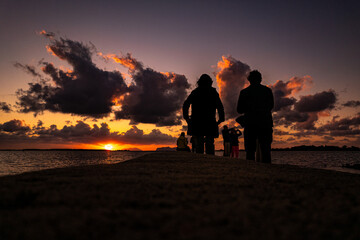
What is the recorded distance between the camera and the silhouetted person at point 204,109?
24.6ft

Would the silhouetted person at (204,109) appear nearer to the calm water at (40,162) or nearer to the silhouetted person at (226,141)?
the silhouetted person at (226,141)

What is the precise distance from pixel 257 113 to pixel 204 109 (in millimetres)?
2090

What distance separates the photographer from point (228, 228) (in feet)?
3.34

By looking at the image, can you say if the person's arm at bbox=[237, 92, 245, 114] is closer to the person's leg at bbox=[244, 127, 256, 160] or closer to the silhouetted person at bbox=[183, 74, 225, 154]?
the person's leg at bbox=[244, 127, 256, 160]

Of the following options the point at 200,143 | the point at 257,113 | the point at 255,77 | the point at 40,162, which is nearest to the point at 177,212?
the point at 257,113

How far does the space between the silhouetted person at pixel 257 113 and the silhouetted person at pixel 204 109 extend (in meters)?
1.51

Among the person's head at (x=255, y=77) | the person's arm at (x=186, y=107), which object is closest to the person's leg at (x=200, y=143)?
the person's arm at (x=186, y=107)

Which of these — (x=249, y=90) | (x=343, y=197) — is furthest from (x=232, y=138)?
(x=343, y=197)

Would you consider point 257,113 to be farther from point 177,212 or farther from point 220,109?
point 177,212

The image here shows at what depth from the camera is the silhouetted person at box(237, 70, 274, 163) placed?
5781 millimetres

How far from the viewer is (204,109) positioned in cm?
755

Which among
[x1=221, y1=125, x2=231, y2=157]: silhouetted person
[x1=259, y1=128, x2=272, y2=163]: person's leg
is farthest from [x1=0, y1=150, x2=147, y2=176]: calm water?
[x1=259, y1=128, x2=272, y2=163]: person's leg

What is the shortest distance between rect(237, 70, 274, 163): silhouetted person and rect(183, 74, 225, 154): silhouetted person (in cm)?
151

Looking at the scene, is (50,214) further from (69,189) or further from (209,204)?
(209,204)
